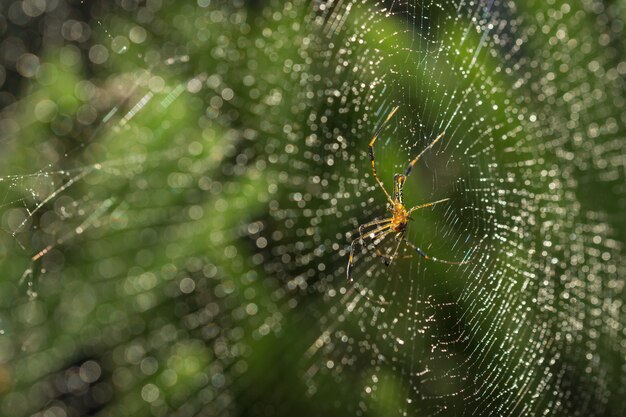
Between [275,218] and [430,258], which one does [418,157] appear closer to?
[430,258]

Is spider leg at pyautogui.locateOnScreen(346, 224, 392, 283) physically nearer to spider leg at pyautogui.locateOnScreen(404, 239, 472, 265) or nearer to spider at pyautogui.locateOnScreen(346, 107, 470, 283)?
spider at pyautogui.locateOnScreen(346, 107, 470, 283)

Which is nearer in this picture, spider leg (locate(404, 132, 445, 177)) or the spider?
spider leg (locate(404, 132, 445, 177))

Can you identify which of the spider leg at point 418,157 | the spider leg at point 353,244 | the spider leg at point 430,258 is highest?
the spider leg at point 418,157

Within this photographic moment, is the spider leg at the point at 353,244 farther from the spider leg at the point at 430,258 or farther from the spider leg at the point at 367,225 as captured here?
the spider leg at the point at 430,258

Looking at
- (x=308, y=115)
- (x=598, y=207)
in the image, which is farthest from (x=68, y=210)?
(x=598, y=207)

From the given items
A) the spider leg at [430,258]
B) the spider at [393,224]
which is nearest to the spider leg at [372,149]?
the spider at [393,224]

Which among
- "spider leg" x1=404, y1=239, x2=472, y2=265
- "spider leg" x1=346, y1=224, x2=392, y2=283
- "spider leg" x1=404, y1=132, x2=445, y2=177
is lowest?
"spider leg" x1=346, y1=224, x2=392, y2=283

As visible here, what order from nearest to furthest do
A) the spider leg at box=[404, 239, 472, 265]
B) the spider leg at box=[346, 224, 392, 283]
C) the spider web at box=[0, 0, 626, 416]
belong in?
the spider web at box=[0, 0, 626, 416] < the spider leg at box=[404, 239, 472, 265] < the spider leg at box=[346, 224, 392, 283]

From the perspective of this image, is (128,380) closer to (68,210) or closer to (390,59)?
(68,210)

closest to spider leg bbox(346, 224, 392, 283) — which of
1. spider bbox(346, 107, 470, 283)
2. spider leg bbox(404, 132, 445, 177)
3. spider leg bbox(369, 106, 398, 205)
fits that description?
spider bbox(346, 107, 470, 283)
